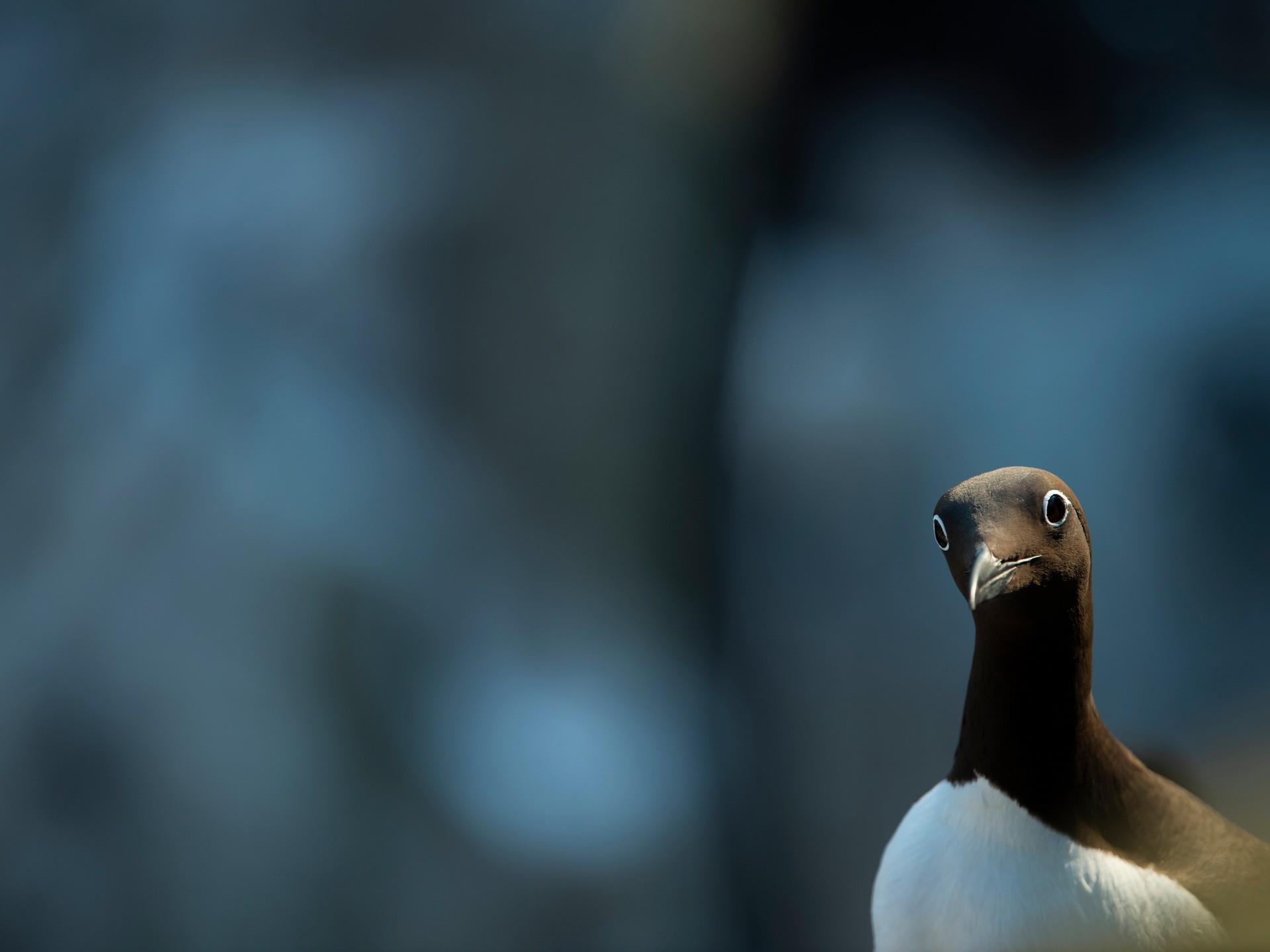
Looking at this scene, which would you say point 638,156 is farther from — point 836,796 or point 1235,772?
point 1235,772

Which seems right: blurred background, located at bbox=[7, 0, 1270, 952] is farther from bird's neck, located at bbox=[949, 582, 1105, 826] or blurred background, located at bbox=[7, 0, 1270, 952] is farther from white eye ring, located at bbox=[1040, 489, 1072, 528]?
white eye ring, located at bbox=[1040, 489, 1072, 528]

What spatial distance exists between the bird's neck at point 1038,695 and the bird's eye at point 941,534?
0.32 feet

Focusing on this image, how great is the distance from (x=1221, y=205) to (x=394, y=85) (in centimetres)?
146

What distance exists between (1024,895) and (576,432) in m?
1.14

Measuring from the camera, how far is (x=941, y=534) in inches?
39.9

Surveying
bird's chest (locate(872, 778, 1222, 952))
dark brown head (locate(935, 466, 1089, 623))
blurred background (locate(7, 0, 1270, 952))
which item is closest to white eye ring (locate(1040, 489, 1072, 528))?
dark brown head (locate(935, 466, 1089, 623))

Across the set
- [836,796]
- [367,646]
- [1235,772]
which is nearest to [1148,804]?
[1235,772]

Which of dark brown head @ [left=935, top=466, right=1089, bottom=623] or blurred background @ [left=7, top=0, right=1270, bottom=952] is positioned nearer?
dark brown head @ [left=935, top=466, right=1089, bottom=623]

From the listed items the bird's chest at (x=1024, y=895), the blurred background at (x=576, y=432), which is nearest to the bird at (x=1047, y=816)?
the bird's chest at (x=1024, y=895)

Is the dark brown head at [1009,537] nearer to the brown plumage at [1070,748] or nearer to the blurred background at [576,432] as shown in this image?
the brown plumage at [1070,748]

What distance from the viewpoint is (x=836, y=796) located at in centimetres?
195

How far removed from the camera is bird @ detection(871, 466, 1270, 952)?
3.35 feet

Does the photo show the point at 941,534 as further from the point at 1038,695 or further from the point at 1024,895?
the point at 1024,895

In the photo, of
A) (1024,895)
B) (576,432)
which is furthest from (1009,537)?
(576,432)
